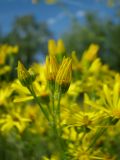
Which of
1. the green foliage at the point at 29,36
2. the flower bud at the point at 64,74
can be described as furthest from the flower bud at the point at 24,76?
the green foliage at the point at 29,36

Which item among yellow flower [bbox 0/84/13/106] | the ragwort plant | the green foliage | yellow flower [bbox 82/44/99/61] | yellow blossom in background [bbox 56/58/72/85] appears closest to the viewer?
yellow blossom in background [bbox 56/58/72/85]

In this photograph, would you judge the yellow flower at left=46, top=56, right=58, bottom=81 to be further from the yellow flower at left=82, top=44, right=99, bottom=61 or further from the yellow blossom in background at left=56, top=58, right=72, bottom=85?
the yellow flower at left=82, top=44, right=99, bottom=61

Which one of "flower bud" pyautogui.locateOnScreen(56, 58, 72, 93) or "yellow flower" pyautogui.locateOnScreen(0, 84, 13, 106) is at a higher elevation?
"flower bud" pyautogui.locateOnScreen(56, 58, 72, 93)

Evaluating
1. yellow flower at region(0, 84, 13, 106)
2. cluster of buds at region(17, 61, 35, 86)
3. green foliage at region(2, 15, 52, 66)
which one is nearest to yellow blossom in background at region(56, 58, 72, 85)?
cluster of buds at region(17, 61, 35, 86)

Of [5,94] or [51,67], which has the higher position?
[51,67]

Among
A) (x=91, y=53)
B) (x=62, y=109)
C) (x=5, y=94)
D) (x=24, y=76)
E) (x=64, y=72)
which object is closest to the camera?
(x=64, y=72)

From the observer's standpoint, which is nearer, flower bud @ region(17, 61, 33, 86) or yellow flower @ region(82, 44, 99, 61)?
flower bud @ region(17, 61, 33, 86)

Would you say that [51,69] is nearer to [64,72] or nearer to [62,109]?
[64,72]

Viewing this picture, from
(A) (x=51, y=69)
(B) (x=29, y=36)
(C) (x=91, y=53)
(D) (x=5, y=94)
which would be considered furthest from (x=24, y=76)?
(B) (x=29, y=36)
